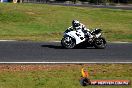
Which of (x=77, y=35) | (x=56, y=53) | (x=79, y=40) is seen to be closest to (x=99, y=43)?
(x=79, y=40)

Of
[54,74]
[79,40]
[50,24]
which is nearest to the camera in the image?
[54,74]

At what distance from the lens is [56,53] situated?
19.6 m

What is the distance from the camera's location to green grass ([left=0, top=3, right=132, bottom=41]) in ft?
94.3

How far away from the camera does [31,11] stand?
44562mm

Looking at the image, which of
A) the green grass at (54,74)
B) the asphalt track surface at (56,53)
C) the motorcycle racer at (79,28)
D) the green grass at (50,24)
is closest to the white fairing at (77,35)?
the motorcycle racer at (79,28)

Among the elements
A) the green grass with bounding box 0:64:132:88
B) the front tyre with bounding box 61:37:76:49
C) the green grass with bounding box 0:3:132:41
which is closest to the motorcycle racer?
the front tyre with bounding box 61:37:76:49

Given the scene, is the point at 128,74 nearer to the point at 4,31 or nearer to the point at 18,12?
the point at 4,31

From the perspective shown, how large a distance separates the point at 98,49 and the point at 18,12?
21.1 metres

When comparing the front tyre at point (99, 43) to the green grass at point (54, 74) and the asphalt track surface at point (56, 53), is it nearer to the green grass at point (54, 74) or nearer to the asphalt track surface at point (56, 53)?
the asphalt track surface at point (56, 53)

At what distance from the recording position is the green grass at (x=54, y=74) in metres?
12.3

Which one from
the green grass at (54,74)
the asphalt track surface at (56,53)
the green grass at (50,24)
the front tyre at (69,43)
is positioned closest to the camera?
the green grass at (54,74)

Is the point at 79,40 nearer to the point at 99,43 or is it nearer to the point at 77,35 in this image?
the point at 77,35

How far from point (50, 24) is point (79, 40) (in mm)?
15073

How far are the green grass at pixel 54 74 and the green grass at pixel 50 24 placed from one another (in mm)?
10430
